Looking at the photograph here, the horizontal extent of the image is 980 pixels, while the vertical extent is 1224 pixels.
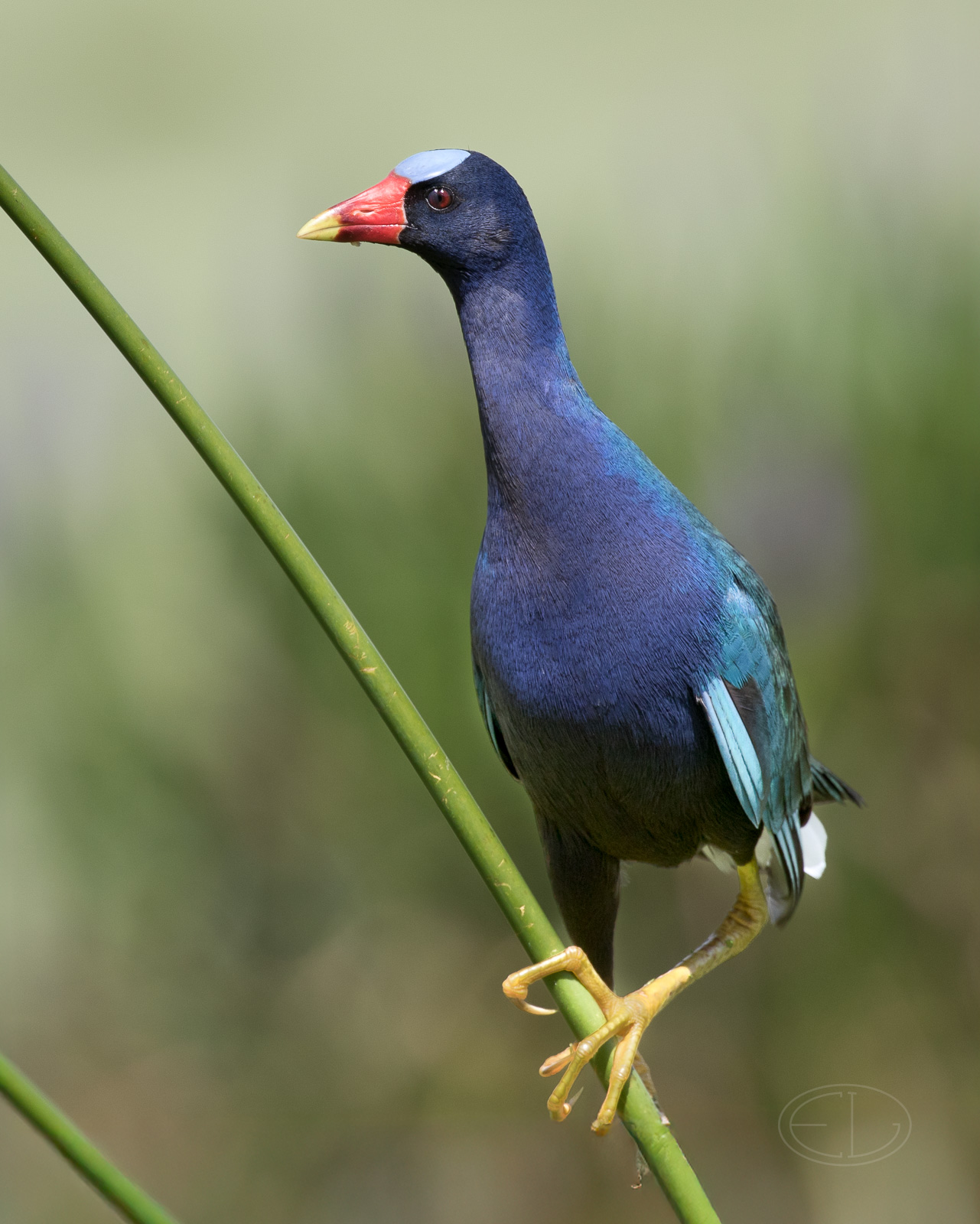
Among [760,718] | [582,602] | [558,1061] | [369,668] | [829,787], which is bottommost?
[829,787]

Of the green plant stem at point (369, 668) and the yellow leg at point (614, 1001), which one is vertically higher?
the green plant stem at point (369, 668)

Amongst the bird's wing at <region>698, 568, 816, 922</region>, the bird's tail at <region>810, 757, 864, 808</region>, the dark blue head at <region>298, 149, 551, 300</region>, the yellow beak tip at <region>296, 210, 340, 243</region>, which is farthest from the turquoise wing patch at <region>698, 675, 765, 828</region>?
the yellow beak tip at <region>296, 210, 340, 243</region>

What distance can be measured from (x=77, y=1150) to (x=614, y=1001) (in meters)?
0.64

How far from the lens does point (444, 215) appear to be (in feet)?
3.99

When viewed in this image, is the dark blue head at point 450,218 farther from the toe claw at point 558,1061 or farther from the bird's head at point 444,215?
the toe claw at point 558,1061

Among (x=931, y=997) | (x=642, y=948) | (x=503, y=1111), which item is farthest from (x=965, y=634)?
(x=503, y=1111)

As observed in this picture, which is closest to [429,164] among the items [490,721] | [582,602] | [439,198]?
[439,198]

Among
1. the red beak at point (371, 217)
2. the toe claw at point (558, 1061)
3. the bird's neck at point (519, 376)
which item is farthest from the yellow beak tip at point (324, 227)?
the toe claw at point (558, 1061)

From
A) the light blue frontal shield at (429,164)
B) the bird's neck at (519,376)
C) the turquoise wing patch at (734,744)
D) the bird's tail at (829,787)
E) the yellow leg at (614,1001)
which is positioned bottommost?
the bird's tail at (829,787)

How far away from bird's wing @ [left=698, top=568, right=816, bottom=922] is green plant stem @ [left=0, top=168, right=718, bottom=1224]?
0.32 m

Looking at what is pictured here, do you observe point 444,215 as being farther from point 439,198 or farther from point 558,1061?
point 558,1061

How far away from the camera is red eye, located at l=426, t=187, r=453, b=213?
122 centimetres

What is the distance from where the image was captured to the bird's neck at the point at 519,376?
1.17m

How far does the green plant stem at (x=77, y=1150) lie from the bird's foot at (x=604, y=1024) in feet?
1.43
